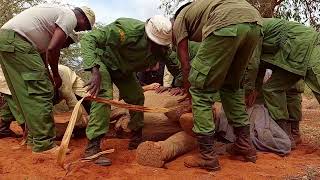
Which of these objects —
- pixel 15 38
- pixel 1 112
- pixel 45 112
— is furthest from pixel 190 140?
pixel 1 112

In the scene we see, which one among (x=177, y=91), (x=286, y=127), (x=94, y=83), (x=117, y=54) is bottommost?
(x=286, y=127)

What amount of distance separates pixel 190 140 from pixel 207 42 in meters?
1.14

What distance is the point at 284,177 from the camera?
3.90 metres

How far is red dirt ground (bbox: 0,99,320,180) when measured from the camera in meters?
3.86

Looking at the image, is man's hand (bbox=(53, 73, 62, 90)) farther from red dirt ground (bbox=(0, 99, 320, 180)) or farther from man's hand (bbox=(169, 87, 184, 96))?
man's hand (bbox=(169, 87, 184, 96))

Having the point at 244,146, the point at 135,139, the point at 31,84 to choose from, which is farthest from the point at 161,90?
the point at 31,84

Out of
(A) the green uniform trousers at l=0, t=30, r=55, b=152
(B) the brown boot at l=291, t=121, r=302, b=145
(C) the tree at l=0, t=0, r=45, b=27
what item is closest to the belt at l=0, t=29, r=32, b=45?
(A) the green uniform trousers at l=0, t=30, r=55, b=152

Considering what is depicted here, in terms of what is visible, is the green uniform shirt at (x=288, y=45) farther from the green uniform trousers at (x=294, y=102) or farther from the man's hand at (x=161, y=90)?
the man's hand at (x=161, y=90)

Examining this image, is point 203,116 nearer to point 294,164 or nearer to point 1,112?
point 294,164

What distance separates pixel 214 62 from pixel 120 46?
0.98 meters

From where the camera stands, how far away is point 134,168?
13.3 ft

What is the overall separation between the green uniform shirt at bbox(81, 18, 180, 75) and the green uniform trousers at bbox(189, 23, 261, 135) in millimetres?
659

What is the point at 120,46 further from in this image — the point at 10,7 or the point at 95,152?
the point at 10,7

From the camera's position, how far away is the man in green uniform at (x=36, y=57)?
4465 mm
